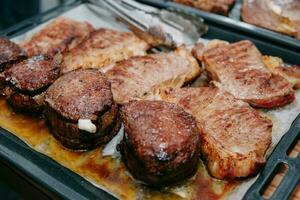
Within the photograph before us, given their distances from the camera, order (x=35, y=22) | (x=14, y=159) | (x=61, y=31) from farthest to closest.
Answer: (x=35, y=22), (x=61, y=31), (x=14, y=159)

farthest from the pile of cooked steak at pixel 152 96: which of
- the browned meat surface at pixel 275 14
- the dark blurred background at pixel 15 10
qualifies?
the dark blurred background at pixel 15 10

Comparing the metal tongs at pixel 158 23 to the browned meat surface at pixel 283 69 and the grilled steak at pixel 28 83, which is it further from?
the grilled steak at pixel 28 83

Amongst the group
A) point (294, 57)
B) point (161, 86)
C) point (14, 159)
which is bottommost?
point (14, 159)

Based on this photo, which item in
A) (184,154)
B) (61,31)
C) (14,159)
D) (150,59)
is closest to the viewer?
(184,154)

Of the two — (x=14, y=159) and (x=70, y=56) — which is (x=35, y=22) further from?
(x=14, y=159)

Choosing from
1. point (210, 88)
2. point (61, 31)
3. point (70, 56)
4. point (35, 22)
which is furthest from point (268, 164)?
point (35, 22)

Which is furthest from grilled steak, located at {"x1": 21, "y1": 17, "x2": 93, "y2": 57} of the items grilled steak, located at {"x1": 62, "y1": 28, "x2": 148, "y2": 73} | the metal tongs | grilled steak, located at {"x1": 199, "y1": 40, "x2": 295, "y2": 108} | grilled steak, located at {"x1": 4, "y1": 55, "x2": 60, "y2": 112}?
grilled steak, located at {"x1": 199, "y1": 40, "x2": 295, "y2": 108}
